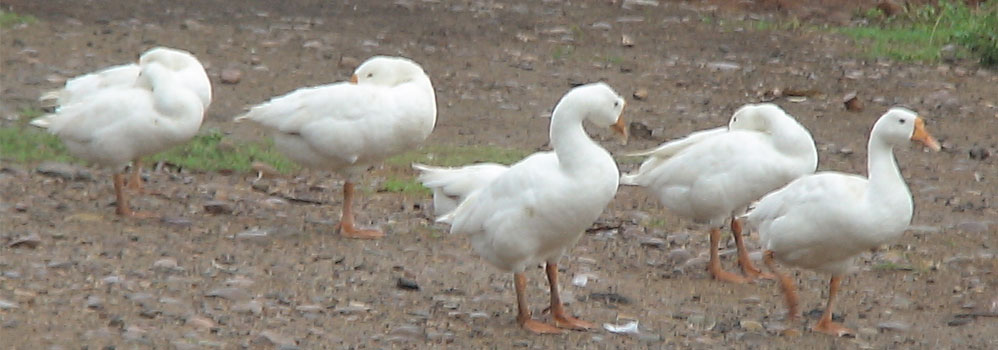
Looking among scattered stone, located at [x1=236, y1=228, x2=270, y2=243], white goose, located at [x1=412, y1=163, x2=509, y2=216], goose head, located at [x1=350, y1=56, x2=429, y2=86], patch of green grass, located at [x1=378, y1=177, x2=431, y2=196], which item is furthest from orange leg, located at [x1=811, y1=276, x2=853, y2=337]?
patch of green grass, located at [x1=378, y1=177, x2=431, y2=196]

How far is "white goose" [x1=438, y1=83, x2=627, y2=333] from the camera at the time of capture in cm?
672

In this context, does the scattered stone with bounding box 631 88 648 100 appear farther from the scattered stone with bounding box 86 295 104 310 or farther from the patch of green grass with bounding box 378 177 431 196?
the scattered stone with bounding box 86 295 104 310

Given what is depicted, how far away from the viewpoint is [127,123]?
873cm

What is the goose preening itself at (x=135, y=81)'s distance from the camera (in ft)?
30.2

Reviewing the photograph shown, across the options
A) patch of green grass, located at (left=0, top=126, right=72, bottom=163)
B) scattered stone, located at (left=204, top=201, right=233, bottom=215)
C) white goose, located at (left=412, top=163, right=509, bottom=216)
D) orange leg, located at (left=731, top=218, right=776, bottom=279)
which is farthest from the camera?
patch of green grass, located at (left=0, top=126, right=72, bottom=163)

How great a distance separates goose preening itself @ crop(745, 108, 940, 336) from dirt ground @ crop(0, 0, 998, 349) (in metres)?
0.29

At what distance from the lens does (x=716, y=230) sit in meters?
8.30

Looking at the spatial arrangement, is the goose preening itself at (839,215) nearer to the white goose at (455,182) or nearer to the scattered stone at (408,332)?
the white goose at (455,182)

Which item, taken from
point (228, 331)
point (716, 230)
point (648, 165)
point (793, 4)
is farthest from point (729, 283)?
point (793, 4)

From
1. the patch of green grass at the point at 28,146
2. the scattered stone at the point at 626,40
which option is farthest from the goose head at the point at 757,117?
the scattered stone at the point at 626,40

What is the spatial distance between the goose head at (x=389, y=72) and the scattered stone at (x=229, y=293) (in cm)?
205

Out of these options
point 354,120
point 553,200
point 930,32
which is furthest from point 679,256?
point 930,32

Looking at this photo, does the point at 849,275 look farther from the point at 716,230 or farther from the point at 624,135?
the point at 624,135

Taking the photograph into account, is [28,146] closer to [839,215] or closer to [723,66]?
[839,215]
